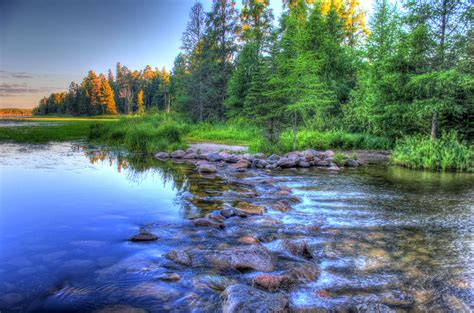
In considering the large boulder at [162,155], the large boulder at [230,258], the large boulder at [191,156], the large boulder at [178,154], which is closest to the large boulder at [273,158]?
the large boulder at [191,156]

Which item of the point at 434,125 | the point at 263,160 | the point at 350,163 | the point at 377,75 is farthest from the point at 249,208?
the point at 377,75

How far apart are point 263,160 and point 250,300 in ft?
32.4

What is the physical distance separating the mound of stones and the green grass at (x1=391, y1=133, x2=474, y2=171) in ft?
6.33

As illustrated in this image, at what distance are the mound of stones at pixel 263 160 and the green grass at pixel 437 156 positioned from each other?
1.93 meters

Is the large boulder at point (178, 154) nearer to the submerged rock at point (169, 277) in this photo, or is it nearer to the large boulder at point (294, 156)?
the large boulder at point (294, 156)

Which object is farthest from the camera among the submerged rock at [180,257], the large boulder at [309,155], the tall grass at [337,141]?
the tall grass at [337,141]

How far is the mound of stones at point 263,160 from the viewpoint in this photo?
1247 cm

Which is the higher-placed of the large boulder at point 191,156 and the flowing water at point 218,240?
the large boulder at point 191,156

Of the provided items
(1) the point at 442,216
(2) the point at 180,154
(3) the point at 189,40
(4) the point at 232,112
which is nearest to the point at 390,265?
(1) the point at 442,216

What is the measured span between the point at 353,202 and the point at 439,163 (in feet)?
24.4

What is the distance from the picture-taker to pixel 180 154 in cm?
1516

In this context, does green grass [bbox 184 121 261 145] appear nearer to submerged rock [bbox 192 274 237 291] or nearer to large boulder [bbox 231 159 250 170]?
large boulder [bbox 231 159 250 170]

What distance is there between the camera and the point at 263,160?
1291 cm

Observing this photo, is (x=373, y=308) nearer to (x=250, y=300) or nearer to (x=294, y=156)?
(x=250, y=300)
